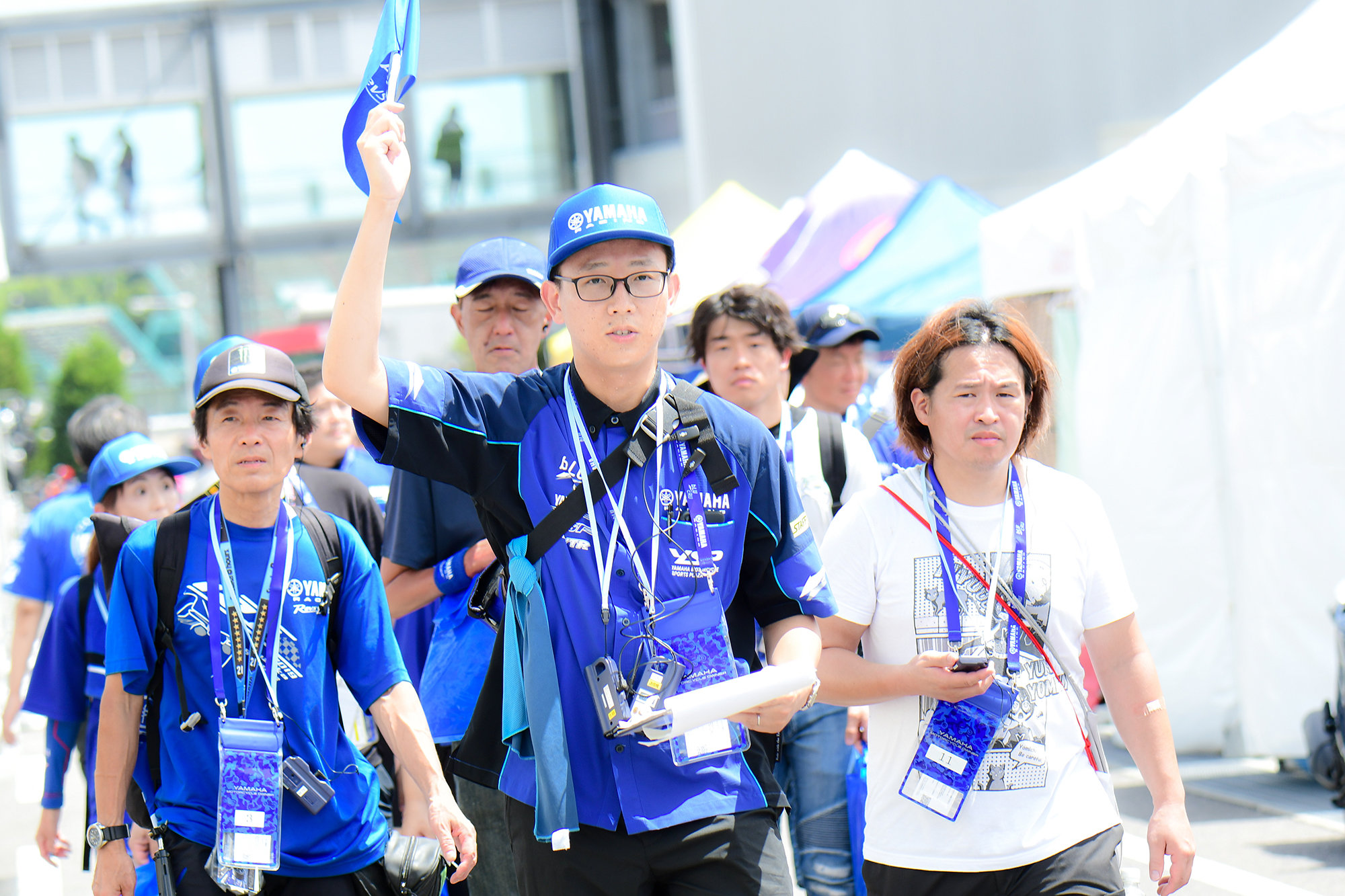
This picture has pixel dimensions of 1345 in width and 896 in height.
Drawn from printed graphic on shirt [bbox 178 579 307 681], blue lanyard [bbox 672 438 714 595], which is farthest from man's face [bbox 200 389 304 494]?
blue lanyard [bbox 672 438 714 595]

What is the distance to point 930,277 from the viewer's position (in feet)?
35.2

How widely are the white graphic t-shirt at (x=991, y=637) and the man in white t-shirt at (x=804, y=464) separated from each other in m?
0.94

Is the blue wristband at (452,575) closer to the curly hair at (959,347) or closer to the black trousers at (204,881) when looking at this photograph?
the black trousers at (204,881)

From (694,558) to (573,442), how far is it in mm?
331

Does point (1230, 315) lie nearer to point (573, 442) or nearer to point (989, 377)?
point (989, 377)

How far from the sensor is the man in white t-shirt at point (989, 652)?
10.1 feet

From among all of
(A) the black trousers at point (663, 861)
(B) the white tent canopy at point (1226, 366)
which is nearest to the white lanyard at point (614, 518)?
(A) the black trousers at point (663, 861)

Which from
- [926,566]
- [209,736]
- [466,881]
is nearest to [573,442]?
[926,566]

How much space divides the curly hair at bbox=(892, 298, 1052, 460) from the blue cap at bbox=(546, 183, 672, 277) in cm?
98

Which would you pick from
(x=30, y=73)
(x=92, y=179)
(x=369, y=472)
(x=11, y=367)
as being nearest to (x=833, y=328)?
(x=369, y=472)

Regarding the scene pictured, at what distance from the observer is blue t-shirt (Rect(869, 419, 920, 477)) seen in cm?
542

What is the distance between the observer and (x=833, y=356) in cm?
629

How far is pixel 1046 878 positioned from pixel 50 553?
5.26m

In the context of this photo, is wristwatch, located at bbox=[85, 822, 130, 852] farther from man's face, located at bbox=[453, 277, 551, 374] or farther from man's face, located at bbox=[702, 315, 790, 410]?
man's face, located at bbox=[702, 315, 790, 410]
